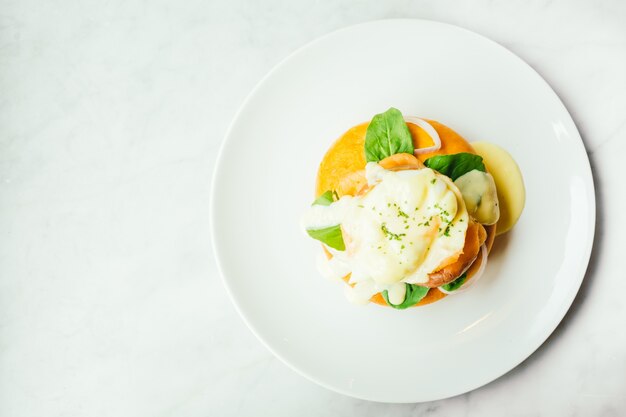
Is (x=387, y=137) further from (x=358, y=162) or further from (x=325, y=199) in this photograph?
(x=325, y=199)

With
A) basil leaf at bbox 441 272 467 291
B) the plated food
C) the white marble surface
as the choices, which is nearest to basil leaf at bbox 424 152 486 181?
the plated food

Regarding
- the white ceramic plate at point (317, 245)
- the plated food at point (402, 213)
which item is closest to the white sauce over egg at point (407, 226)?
the plated food at point (402, 213)

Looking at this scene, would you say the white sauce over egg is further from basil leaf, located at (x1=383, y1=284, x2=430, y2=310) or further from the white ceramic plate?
the white ceramic plate

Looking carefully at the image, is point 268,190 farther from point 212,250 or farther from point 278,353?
point 278,353

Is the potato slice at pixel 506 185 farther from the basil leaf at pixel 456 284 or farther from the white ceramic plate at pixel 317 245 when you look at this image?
the basil leaf at pixel 456 284

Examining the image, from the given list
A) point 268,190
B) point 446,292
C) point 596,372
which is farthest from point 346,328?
point 596,372

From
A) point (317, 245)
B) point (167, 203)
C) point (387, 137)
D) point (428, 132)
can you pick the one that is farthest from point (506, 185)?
point (167, 203)

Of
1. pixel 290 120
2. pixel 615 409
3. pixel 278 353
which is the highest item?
pixel 290 120
